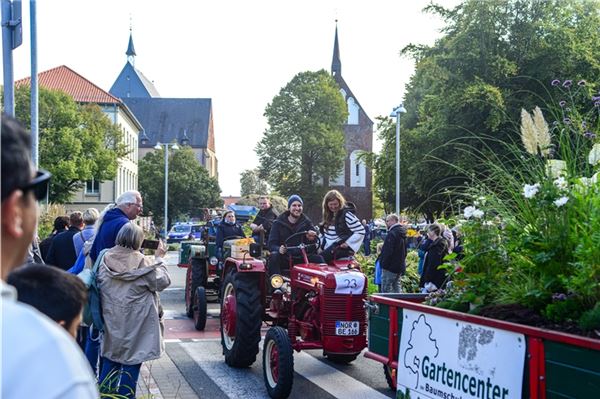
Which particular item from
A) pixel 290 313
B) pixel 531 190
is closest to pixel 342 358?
pixel 290 313

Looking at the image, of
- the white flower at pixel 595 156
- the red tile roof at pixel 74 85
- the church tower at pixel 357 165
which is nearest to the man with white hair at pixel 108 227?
the white flower at pixel 595 156

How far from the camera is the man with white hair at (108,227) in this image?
258 inches

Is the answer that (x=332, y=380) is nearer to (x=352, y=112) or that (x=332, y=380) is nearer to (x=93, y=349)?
(x=93, y=349)

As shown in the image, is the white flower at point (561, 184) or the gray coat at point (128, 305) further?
the gray coat at point (128, 305)

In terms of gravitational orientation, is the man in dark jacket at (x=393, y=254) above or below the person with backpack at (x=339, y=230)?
below

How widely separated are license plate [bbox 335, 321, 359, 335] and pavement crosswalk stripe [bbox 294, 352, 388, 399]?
0.61 meters

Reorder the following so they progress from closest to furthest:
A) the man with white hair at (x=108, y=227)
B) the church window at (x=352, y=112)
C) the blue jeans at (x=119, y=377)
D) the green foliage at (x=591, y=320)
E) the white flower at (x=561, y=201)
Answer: the green foliage at (x=591, y=320) < the white flower at (x=561, y=201) < the blue jeans at (x=119, y=377) < the man with white hair at (x=108, y=227) < the church window at (x=352, y=112)

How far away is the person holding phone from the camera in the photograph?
19.4ft

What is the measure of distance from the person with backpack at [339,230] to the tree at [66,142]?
43254mm

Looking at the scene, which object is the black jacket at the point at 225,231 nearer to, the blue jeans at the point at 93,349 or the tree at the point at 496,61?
the blue jeans at the point at 93,349

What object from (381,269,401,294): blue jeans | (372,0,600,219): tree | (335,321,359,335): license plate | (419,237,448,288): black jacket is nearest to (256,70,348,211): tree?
(372,0,600,219): tree

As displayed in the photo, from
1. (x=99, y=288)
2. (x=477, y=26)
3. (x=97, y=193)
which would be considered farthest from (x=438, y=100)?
(x=97, y=193)

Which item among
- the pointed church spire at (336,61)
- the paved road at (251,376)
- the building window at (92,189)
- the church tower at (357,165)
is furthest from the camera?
the pointed church spire at (336,61)

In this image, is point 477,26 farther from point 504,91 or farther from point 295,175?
point 295,175
